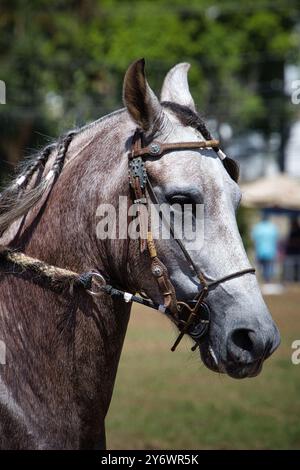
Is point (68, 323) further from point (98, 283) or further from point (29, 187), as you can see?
point (29, 187)

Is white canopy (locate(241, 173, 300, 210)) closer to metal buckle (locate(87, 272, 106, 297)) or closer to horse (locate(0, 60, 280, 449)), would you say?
horse (locate(0, 60, 280, 449))

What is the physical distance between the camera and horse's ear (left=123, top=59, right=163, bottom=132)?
3506mm

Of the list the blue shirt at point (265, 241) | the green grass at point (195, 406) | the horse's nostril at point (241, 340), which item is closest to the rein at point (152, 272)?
the horse's nostril at point (241, 340)

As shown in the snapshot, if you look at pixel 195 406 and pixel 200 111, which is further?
pixel 195 406

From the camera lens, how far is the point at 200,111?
417 centimetres

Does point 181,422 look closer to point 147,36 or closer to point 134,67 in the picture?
point 134,67

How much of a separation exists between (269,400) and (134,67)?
6737 mm

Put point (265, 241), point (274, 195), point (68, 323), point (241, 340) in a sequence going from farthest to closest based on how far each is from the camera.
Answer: point (274, 195) → point (265, 241) → point (68, 323) → point (241, 340)

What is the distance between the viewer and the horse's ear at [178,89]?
12.8 feet

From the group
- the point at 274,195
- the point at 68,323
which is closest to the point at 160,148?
the point at 68,323

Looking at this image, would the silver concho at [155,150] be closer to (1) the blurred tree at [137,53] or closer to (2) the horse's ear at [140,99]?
(2) the horse's ear at [140,99]

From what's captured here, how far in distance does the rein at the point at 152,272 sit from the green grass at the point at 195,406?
327 cm

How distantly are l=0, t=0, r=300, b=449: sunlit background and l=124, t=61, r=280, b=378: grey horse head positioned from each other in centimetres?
36

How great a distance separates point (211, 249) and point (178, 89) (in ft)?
2.98
